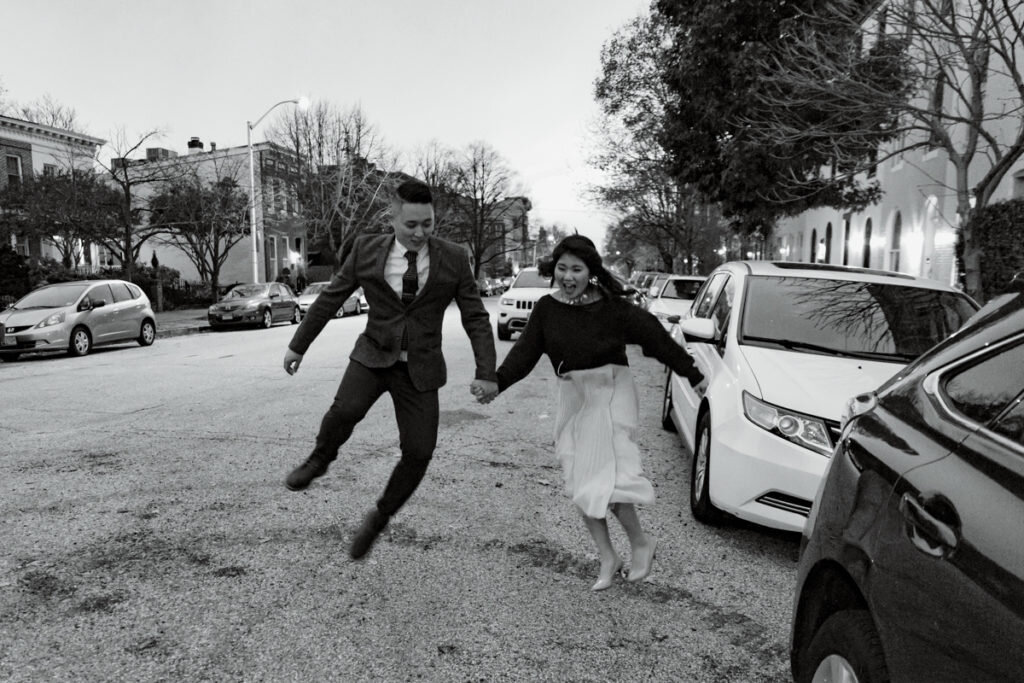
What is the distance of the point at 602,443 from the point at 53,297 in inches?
594

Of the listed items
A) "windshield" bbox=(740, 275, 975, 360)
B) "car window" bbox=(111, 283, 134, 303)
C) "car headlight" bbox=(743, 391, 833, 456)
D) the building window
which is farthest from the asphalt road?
the building window

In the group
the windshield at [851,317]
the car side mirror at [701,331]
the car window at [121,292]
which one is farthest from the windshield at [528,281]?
the car side mirror at [701,331]

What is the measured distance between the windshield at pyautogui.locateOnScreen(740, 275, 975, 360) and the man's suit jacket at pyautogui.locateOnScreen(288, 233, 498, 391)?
2.09 m

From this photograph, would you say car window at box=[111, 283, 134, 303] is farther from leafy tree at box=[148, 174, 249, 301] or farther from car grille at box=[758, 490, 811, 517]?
car grille at box=[758, 490, 811, 517]

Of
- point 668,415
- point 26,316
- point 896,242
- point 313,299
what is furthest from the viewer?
point 313,299

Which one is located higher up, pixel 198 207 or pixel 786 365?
pixel 198 207

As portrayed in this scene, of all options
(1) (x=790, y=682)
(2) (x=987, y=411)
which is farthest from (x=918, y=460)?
(1) (x=790, y=682)

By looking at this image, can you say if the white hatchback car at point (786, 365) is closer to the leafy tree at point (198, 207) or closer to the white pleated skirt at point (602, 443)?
the white pleated skirt at point (602, 443)

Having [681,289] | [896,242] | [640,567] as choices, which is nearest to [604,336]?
[640,567]

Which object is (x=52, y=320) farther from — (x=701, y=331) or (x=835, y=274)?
(x=835, y=274)

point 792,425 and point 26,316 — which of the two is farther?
point 26,316

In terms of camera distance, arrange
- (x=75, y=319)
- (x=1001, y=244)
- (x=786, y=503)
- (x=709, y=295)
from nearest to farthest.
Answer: (x=786, y=503), (x=709, y=295), (x=1001, y=244), (x=75, y=319)

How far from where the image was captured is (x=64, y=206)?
2372cm

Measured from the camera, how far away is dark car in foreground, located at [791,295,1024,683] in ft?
4.44
